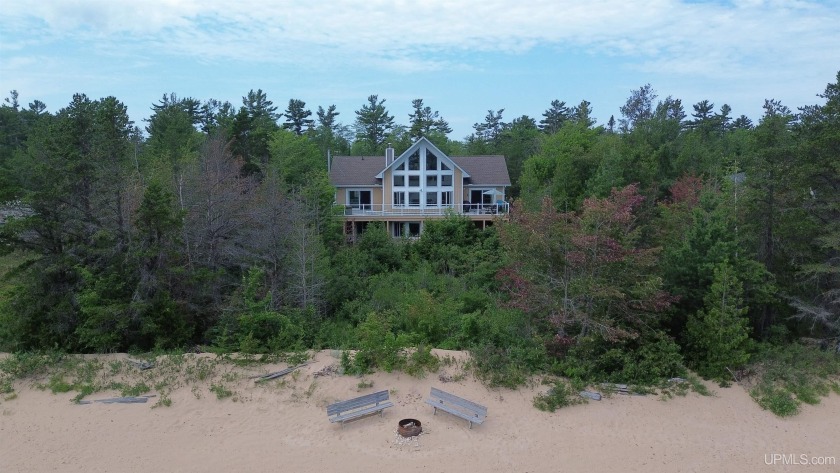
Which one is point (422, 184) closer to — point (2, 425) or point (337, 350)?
point (337, 350)

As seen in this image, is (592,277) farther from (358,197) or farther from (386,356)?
(358,197)

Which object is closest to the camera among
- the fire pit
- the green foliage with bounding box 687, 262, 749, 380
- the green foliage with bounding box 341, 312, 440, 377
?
the fire pit

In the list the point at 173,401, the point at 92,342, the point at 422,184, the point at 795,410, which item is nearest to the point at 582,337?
the point at 795,410

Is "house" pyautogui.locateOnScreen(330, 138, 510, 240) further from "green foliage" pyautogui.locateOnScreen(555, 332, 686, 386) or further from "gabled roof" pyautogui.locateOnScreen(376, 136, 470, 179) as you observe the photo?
"green foliage" pyautogui.locateOnScreen(555, 332, 686, 386)

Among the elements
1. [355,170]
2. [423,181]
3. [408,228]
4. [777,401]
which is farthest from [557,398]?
[355,170]

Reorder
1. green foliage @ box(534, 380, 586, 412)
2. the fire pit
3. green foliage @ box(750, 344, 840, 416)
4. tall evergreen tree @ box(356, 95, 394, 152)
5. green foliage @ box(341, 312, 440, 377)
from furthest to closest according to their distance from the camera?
tall evergreen tree @ box(356, 95, 394, 152), green foliage @ box(341, 312, 440, 377), green foliage @ box(750, 344, 840, 416), green foliage @ box(534, 380, 586, 412), the fire pit

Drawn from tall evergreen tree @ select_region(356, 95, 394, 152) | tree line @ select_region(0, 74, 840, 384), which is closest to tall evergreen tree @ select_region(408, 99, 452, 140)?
tall evergreen tree @ select_region(356, 95, 394, 152)

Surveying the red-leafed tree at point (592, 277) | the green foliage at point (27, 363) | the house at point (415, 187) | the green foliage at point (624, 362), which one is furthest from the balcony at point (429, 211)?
the green foliage at point (27, 363)

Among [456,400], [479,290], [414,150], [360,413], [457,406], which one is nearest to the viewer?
[360,413]
